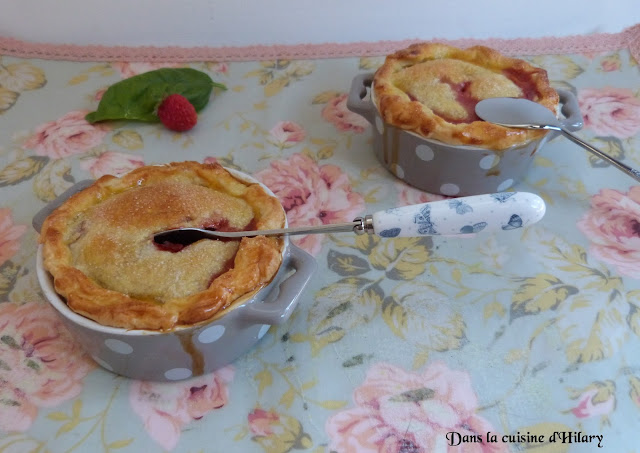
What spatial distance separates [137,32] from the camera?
160 cm

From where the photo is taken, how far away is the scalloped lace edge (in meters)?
1.56

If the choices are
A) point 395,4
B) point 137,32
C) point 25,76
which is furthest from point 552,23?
point 25,76

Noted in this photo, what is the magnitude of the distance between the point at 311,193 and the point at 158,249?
406mm

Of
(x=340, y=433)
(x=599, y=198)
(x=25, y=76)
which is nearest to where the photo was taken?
(x=340, y=433)

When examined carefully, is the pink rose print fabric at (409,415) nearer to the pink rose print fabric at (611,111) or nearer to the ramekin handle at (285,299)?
the ramekin handle at (285,299)

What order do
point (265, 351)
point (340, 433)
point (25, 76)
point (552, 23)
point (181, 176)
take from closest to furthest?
point (340, 433) → point (265, 351) → point (181, 176) → point (25, 76) → point (552, 23)

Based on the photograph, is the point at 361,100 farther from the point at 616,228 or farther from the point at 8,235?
A: the point at 8,235

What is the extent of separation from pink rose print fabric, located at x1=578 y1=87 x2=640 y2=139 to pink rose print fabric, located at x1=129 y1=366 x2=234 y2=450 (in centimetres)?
98

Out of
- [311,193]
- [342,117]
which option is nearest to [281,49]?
[342,117]

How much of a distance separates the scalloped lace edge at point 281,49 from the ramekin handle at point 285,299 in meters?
0.81

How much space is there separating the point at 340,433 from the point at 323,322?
0.19 m

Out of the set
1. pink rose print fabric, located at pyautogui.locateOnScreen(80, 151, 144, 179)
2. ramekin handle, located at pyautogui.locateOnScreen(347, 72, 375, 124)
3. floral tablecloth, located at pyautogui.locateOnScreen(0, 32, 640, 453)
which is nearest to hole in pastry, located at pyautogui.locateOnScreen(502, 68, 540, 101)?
floral tablecloth, located at pyautogui.locateOnScreen(0, 32, 640, 453)

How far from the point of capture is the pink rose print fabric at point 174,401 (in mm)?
854

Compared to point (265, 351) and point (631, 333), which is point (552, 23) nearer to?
point (631, 333)
